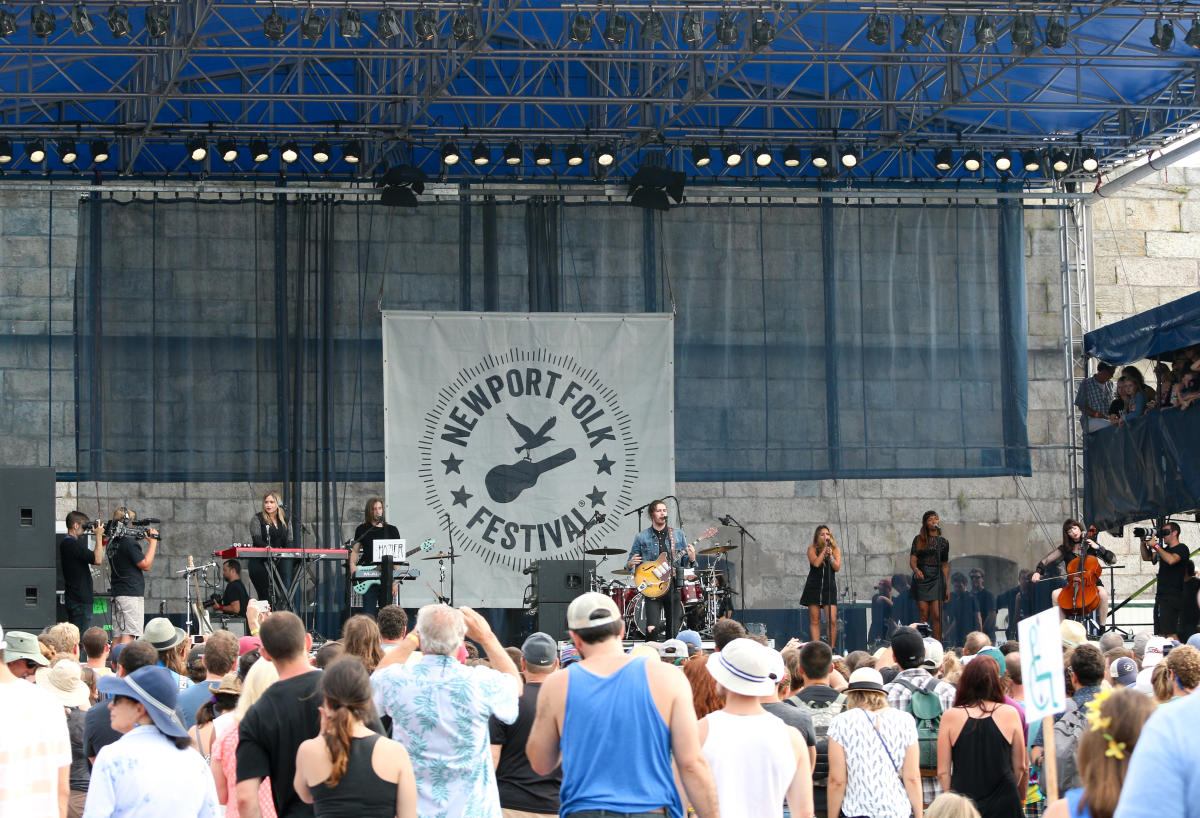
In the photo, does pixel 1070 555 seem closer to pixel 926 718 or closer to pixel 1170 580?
pixel 1170 580

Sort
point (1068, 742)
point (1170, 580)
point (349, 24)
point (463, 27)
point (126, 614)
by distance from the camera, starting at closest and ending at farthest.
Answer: point (1068, 742) → point (463, 27) → point (349, 24) → point (126, 614) → point (1170, 580)

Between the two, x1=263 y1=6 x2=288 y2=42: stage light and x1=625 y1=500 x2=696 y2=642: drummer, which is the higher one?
x1=263 y1=6 x2=288 y2=42: stage light

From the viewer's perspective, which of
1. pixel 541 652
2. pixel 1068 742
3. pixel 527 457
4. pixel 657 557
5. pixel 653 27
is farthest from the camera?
pixel 527 457

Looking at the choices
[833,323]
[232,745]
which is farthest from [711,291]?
[232,745]

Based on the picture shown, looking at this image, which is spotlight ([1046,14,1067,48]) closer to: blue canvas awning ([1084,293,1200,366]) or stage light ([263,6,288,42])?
blue canvas awning ([1084,293,1200,366])

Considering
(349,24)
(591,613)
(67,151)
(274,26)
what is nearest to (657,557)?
(349,24)

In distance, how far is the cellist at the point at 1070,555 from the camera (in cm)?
1528

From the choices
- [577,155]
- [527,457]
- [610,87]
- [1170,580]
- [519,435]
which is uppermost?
[610,87]

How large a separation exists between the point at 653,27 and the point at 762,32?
928 mm

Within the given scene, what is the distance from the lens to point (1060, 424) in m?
18.0

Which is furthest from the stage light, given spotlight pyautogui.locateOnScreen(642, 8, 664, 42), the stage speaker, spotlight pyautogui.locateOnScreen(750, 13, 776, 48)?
the stage speaker

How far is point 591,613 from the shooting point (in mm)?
4406

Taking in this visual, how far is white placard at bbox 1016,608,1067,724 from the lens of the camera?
3.67m

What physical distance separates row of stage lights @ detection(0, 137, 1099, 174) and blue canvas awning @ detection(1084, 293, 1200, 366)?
6.32 feet
